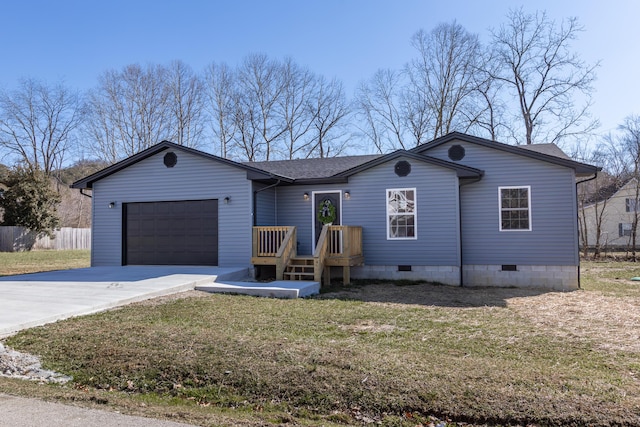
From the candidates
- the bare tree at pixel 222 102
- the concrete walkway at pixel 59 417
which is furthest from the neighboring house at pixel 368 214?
the bare tree at pixel 222 102

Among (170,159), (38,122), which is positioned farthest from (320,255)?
(38,122)

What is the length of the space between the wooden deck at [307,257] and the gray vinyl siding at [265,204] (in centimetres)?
92

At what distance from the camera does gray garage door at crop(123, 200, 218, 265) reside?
42.0ft

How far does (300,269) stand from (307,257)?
357mm

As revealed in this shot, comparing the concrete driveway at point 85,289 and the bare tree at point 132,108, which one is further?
the bare tree at point 132,108

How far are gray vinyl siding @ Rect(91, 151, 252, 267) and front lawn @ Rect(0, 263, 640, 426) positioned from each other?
185 inches

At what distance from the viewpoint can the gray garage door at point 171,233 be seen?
12.8 m

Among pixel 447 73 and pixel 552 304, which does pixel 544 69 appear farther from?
pixel 552 304

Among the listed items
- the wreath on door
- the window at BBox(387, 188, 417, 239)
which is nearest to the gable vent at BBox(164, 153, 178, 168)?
the wreath on door

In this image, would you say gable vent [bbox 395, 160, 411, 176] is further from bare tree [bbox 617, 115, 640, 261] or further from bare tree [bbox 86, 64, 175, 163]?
bare tree [bbox 86, 64, 175, 163]

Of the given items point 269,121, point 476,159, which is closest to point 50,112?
point 269,121

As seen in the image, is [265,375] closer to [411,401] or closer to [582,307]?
[411,401]

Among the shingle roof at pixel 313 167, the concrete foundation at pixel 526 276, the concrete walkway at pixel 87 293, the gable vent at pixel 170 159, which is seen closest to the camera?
the concrete walkway at pixel 87 293

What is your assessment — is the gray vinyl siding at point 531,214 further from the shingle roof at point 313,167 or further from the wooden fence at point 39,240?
the wooden fence at point 39,240
